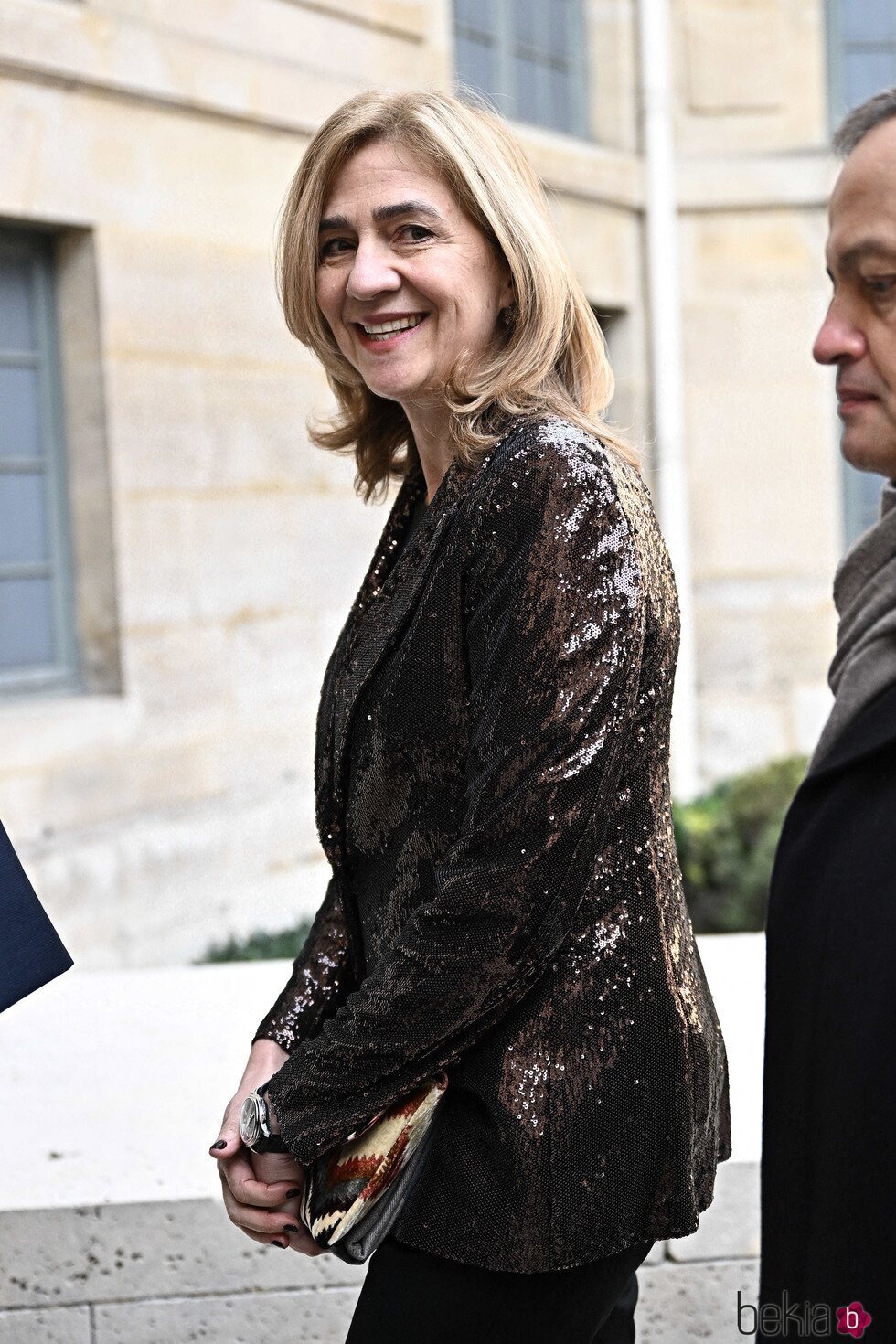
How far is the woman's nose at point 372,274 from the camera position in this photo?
5.58 feet

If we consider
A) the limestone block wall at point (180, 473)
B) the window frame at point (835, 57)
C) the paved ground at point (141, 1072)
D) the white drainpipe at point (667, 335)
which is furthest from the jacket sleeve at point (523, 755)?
the window frame at point (835, 57)

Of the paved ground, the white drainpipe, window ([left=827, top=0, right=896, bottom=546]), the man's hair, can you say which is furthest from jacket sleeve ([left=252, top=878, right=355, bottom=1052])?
window ([left=827, top=0, right=896, bottom=546])

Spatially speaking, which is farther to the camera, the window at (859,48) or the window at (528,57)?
the window at (859,48)

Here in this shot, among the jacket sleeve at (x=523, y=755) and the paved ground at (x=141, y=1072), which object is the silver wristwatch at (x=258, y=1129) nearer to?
the jacket sleeve at (x=523, y=755)

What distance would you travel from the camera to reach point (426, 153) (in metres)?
1.69

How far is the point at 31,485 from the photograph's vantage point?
6133 millimetres

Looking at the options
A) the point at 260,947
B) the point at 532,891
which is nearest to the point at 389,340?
the point at 532,891

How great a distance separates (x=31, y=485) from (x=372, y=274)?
4.72 m

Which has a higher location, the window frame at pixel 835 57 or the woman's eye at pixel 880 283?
the window frame at pixel 835 57

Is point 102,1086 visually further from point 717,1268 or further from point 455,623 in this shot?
point 455,623

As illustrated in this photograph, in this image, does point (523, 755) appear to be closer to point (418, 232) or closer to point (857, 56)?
point (418, 232)

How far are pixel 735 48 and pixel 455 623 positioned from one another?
8.55 meters

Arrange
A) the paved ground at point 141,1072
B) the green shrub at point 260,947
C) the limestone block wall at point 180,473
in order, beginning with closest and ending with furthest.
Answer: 1. the paved ground at point 141,1072
2. the limestone block wall at point 180,473
3. the green shrub at point 260,947

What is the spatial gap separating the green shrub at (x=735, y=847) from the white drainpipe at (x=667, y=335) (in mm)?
1013
